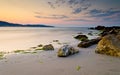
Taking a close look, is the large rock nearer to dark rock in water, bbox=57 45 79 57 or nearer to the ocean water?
dark rock in water, bbox=57 45 79 57

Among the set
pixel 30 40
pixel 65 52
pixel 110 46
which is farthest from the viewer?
pixel 30 40

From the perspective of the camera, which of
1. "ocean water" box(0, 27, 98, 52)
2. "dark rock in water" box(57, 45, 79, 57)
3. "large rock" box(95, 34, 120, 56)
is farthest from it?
"ocean water" box(0, 27, 98, 52)

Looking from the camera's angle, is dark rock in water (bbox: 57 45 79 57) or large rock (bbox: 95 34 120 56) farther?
large rock (bbox: 95 34 120 56)

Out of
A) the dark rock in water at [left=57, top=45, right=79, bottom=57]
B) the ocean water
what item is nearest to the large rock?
the dark rock in water at [left=57, top=45, right=79, bottom=57]

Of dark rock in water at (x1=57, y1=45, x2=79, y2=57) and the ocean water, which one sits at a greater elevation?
dark rock in water at (x1=57, y1=45, x2=79, y2=57)

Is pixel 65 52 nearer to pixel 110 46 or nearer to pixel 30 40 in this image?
pixel 110 46

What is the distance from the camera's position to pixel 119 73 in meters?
4.88

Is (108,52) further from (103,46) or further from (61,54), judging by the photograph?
(61,54)

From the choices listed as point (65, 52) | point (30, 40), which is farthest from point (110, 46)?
point (30, 40)

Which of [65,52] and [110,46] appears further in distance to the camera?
[110,46]

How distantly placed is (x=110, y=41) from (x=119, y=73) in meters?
3.44

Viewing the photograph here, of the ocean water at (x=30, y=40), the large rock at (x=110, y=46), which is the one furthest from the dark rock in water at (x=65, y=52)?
the ocean water at (x=30, y=40)

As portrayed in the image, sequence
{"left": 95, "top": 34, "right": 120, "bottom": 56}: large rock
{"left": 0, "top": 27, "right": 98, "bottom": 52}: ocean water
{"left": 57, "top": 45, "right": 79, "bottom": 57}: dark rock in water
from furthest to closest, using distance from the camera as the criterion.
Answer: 1. {"left": 0, "top": 27, "right": 98, "bottom": 52}: ocean water
2. {"left": 95, "top": 34, "right": 120, "bottom": 56}: large rock
3. {"left": 57, "top": 45, "right": 79, "bottom": 57}: dark rock in water

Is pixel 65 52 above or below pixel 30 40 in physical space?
above
